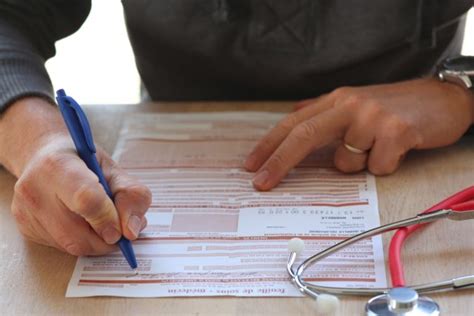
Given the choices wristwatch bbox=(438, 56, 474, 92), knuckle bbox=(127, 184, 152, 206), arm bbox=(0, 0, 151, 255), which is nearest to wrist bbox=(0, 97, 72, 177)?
arm bbox=(0, 0, 151, 255)

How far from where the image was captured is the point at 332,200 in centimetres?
103

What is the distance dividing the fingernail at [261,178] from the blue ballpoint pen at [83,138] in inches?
7.5

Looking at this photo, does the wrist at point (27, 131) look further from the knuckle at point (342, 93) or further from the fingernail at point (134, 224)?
the knuckle at point (342, 93)

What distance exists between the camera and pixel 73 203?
0.92 metres

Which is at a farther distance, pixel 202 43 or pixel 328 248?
pixel 202 43

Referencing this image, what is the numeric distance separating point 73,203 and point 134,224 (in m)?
0.07

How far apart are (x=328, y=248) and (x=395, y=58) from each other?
0.46 metres

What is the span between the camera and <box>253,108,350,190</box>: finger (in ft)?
3.55

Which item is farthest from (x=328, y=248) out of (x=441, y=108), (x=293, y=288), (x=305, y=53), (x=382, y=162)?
(x=305, y=53)

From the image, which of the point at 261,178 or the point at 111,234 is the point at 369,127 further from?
the point at 111,234

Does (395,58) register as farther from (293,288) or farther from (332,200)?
(293,288)

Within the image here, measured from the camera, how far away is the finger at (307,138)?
108 centimetres

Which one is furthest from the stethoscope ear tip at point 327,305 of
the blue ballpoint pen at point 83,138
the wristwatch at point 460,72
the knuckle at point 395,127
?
the wristwatch at point 460,72

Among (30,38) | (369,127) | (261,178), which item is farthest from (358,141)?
(30,38)
